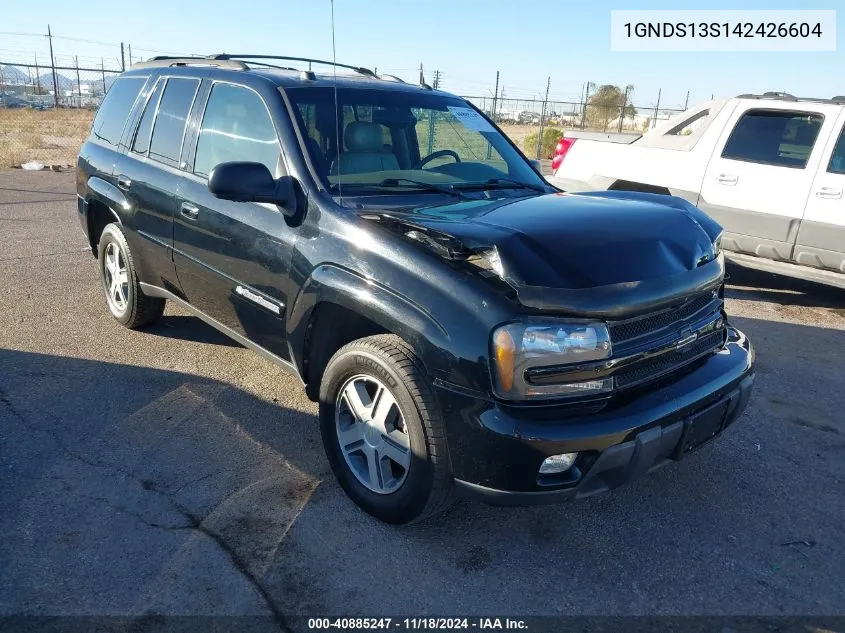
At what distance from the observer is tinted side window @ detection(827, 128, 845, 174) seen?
6148 millimetres

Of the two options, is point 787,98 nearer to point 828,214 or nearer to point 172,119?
point 828,214

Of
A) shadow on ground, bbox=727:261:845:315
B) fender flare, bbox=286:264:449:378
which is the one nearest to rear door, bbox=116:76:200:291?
fender flare, bbox=286:264:449:378

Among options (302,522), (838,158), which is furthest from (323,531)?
(838,158)

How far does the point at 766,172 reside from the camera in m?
6.47

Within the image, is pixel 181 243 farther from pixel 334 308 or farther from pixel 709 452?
pixel 709 452

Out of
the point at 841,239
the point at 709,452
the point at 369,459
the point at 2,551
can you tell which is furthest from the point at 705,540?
the point at 841,239

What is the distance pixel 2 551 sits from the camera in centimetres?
273

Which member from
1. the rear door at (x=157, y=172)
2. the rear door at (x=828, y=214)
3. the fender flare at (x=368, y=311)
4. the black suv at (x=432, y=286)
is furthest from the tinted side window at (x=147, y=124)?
the rear door at (x=828, y=214)

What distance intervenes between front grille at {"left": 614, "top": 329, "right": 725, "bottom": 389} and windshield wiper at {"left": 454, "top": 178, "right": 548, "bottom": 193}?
1.27 meters

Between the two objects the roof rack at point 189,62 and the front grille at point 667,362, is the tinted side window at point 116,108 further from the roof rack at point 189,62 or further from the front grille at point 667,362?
the front grille at point 667,362

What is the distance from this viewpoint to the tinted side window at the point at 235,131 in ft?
11.6

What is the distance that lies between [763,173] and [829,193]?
0.61 metres

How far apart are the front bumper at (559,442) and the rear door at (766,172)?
4.43 metres

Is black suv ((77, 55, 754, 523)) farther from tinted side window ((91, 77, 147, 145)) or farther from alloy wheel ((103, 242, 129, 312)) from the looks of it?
alloy wheel ((103, 242, 129, 312))
